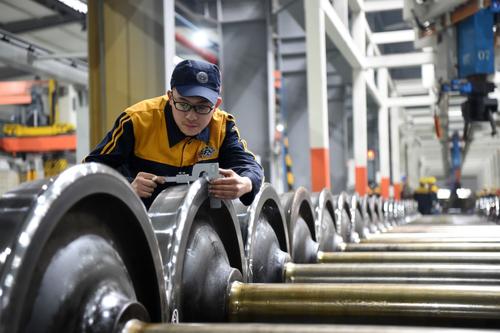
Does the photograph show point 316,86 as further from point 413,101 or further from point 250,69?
point 413,101

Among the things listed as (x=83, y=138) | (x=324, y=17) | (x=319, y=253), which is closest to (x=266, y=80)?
(x=324, y=17)

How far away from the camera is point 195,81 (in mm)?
1326

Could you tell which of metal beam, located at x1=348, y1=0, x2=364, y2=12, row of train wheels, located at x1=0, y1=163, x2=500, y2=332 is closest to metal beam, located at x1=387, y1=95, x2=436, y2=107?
metal beam, located at x1=348, y1=0, x2=364, y2=12

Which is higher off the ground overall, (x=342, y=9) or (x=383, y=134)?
(x=342, y=9)

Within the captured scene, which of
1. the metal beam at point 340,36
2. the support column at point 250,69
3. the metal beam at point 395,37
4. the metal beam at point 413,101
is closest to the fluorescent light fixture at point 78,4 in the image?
the support column at point 250,69

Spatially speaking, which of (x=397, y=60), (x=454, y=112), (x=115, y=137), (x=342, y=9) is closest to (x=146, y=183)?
(x=115, y=137)

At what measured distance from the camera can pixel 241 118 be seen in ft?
15.4

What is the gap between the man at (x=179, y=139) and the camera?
1.33m

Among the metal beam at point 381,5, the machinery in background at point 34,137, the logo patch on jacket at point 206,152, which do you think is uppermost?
the metal beam at point 381,5

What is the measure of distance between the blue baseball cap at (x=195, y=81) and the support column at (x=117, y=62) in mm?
1512

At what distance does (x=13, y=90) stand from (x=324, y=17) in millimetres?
4370

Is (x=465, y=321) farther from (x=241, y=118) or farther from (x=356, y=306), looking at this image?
(x=241, y=118)

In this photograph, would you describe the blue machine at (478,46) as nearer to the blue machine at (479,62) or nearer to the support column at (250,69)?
the blue machine at (479,62)

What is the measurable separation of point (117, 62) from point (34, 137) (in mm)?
A: 4497
